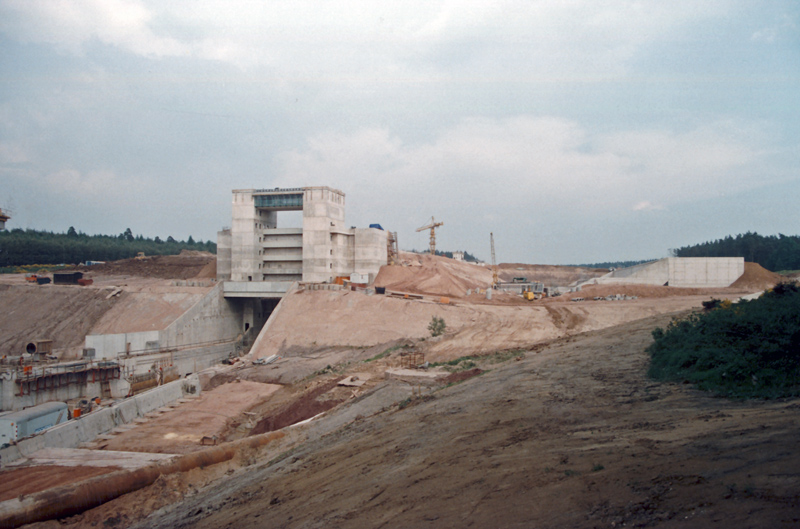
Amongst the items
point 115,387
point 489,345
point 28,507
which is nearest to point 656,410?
point 28,507

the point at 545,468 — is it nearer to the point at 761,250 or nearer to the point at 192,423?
the point at 192,423

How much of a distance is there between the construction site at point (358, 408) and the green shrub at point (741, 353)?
84 centimetres

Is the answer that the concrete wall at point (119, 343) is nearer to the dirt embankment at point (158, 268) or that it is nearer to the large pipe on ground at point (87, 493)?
the large pipe on ground at point (87, 493)

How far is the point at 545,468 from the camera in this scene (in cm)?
781

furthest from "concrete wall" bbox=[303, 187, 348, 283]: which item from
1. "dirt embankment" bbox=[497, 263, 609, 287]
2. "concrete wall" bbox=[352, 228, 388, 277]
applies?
"dirt embankment" bbox=[497, 263, 609, 287]

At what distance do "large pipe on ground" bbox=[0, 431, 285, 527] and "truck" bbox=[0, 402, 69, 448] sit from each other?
11728 millimetres

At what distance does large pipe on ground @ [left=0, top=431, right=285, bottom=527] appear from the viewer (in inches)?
533

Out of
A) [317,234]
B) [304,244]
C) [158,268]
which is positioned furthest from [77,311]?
[158,268]

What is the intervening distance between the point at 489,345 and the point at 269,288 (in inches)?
1312

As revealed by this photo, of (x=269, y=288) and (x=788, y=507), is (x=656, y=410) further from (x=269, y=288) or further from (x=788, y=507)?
(x=269, y=288)

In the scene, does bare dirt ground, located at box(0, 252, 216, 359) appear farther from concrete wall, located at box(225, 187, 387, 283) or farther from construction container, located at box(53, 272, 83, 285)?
concrete wall, located at box(225, 187, 387, 283)

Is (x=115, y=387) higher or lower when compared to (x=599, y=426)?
lower

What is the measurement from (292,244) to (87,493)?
56839mm

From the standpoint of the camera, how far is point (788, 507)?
16.3 feet
